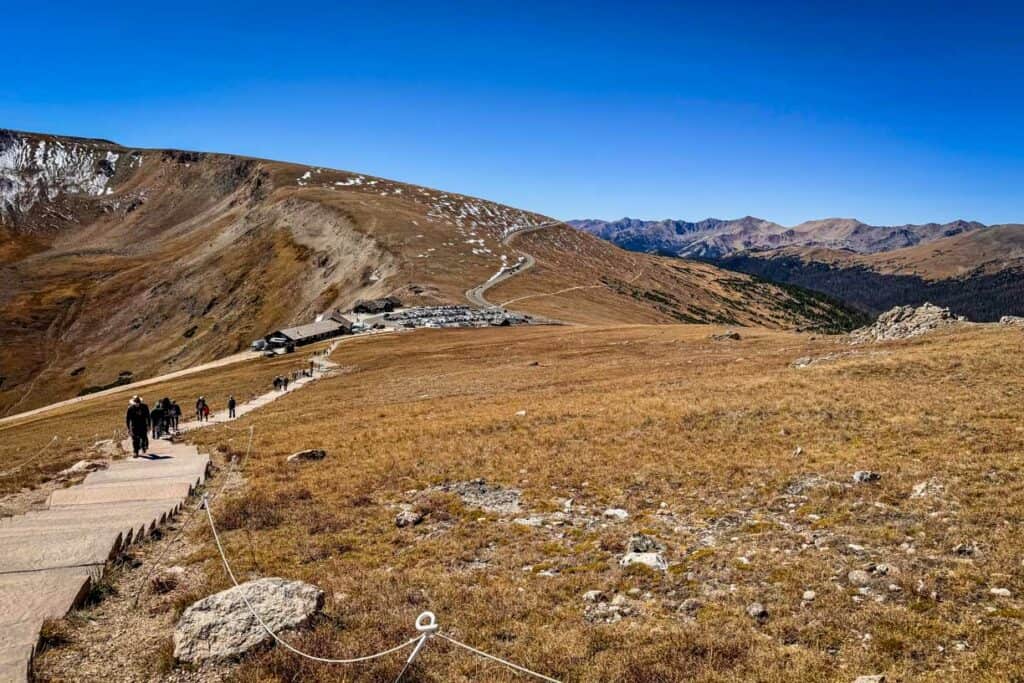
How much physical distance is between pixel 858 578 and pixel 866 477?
21.2ft

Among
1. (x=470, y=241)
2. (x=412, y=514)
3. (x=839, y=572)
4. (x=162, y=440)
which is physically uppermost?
(x=470, y=241)

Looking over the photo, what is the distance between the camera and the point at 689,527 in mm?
15594

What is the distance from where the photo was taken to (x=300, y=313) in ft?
429

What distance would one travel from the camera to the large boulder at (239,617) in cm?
1086

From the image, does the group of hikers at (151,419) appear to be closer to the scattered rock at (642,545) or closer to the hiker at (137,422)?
the hiker at (137,422)

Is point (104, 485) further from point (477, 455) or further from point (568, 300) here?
point (568, 300)

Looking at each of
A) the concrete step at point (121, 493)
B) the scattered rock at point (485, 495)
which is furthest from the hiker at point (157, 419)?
the scattered rock at point (485, 495)

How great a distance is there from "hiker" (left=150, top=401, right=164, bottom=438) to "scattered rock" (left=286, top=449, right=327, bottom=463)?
15.3 metres

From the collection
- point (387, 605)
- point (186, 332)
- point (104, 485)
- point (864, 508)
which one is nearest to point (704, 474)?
point (864, 508)

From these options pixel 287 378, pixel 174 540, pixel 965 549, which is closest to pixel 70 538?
pixel 174 540

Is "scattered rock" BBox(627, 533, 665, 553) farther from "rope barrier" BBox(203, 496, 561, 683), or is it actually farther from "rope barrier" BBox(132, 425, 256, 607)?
"rope barrier" BBox(132, 425, 256, 607)

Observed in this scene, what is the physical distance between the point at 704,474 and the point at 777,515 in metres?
3.88

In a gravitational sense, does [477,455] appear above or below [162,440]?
above

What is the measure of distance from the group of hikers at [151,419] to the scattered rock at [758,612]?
95.8ft
